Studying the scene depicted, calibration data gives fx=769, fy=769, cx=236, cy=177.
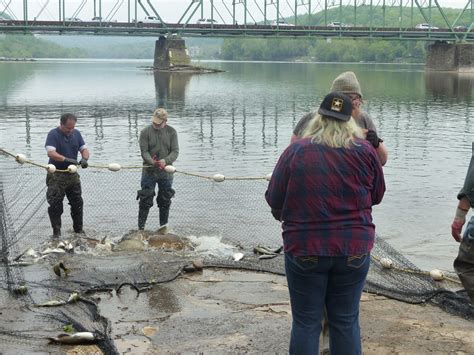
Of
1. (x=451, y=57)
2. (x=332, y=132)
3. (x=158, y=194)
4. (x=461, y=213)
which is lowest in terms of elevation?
(x=158, y=194)

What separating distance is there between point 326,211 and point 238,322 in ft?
8.35

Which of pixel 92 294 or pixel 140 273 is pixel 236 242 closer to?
pixel 140 273

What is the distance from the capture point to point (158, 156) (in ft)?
35.8

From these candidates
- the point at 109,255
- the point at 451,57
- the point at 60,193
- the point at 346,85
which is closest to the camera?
the point at 346,85

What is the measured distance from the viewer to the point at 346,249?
4230 mm

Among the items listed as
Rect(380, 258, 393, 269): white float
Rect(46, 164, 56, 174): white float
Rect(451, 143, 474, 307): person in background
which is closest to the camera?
Rect(451, 143, 474, 307): person in background

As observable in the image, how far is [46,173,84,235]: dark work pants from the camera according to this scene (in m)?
10.8

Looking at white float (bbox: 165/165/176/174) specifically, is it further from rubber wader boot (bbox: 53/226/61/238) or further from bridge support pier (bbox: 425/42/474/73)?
bridge support pier (bbox: 425/42/474/73)

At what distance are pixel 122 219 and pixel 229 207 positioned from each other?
1.88 m

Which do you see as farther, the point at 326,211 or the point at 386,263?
the point at 386,263

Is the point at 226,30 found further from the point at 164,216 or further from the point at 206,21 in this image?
the point at 164,216

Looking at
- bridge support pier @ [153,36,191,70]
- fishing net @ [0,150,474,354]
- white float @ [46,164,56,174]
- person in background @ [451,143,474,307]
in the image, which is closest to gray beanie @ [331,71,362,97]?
person in background @ [451,143,474,307]

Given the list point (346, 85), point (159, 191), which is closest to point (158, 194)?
point (159, 191)

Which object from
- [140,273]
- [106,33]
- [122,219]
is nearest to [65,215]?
[122,219]
